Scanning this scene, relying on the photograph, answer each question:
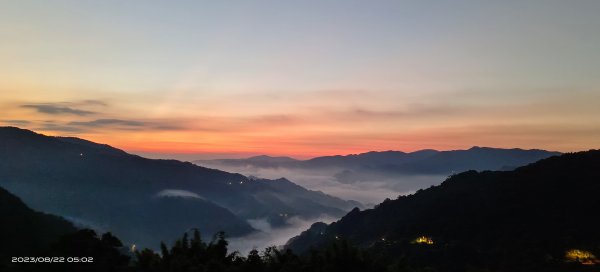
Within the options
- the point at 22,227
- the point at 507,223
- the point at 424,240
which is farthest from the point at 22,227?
the point at 507,223

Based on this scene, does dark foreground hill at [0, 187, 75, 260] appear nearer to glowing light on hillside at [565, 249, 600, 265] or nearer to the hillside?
the hillside

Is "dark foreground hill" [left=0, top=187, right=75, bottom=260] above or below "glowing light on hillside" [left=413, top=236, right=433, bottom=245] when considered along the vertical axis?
above

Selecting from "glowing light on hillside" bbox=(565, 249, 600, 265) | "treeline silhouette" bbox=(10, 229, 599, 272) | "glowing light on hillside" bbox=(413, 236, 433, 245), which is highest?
"treeline silhouette" bbox=(10, 229, 599, 272)

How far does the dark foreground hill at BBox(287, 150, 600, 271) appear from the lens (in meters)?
63.8

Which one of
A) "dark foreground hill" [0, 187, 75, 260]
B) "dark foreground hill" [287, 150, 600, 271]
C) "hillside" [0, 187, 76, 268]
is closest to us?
"dark foreground hill" [0, 187, 75, 260]

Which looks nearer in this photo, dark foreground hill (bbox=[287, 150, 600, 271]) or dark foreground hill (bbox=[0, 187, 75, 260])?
dark foreground hill (bbox=[0, 187, 75, 260])

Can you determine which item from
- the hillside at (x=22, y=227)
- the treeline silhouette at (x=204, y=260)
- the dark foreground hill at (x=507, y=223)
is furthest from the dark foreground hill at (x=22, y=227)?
the dark foreground hill at (x=507, y=223)

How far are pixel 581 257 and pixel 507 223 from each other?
3104 centimetres

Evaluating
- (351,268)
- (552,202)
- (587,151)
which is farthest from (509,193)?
(351,268)

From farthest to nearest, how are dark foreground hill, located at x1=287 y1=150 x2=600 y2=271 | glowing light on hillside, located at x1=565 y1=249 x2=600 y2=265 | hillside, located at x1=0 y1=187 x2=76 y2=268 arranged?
dark foreground hill, located at x1=287 y1=150 x2=600 y2=271 < hillside, located at x1=0 y1=187 x2=76 y2=268 < glowing light on hillside, located at x1=565 y1=249 x2=600 y2=265

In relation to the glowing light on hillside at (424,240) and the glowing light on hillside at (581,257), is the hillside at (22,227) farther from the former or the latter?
the glowing light on hillside at (581,257)

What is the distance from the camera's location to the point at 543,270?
5472 centimetres

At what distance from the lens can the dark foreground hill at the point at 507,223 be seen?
63.8 meters

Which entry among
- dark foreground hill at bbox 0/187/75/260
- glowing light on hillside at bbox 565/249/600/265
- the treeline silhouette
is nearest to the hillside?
dark foreground hill at bbox 0/187/75/260
